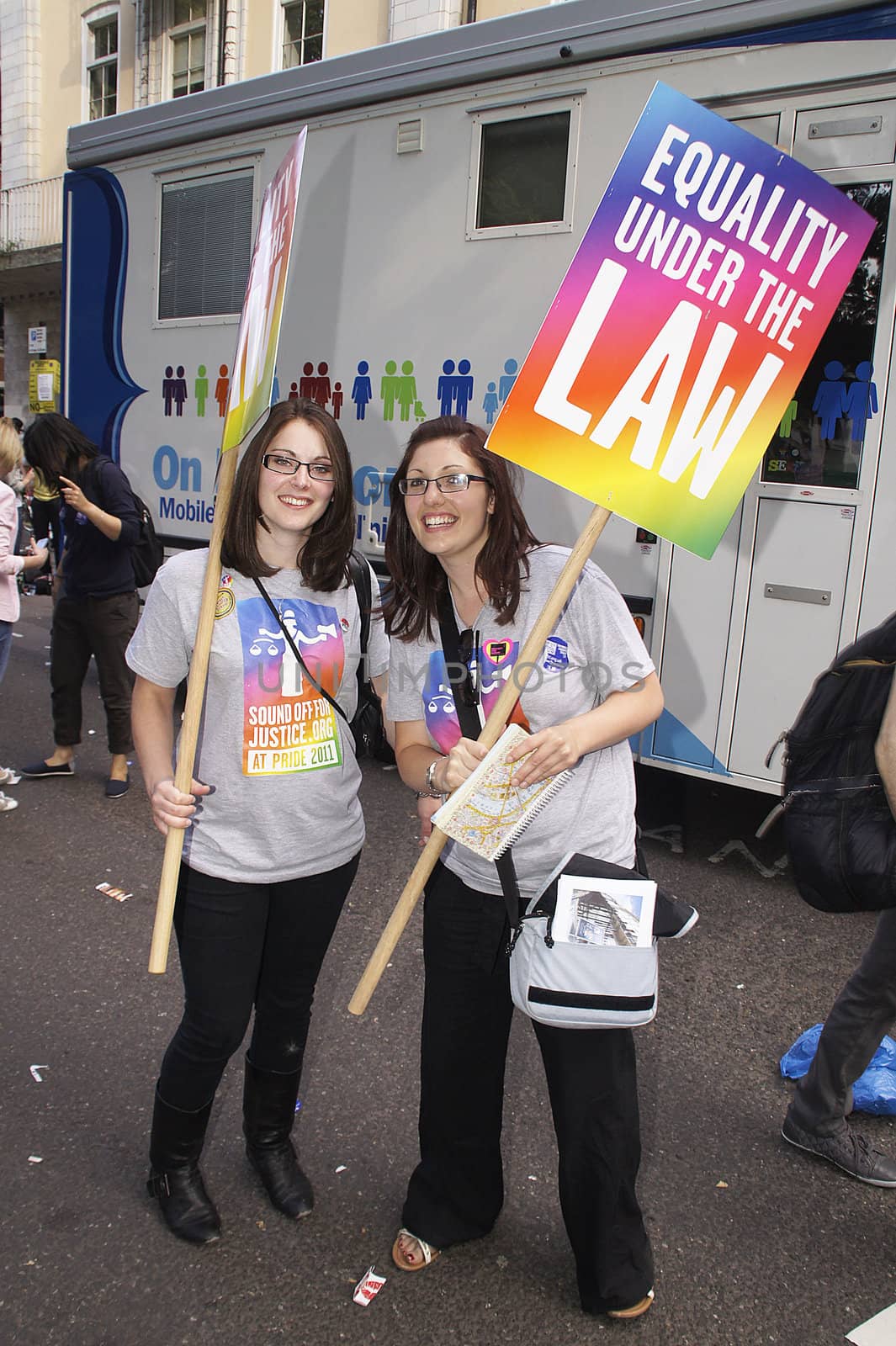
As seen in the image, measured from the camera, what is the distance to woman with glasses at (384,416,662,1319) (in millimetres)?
2113

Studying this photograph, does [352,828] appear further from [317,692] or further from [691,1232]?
[691,1232]

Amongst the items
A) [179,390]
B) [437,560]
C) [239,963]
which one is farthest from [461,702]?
[179,390]

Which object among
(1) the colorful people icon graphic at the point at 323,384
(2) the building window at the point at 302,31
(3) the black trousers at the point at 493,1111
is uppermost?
(2) the building window at the point at 302,31

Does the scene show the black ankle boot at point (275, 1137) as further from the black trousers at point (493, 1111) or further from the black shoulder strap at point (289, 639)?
the black shoulder strap at point (289, 639)

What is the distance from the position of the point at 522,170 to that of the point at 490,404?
1.05 m

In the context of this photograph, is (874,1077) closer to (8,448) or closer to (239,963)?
(239,963)

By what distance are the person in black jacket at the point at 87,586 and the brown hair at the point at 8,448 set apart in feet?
0.43

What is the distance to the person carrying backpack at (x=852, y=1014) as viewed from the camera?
232 centimetres

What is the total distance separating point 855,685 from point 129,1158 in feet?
7.28

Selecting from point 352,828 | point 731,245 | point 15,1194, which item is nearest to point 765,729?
point 352,828

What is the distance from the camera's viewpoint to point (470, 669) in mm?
2209

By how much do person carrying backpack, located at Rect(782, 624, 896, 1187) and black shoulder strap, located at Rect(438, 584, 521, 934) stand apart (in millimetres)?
714

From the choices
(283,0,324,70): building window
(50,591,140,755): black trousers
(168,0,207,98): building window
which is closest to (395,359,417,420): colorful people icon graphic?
(50,591,140,755): black trousers

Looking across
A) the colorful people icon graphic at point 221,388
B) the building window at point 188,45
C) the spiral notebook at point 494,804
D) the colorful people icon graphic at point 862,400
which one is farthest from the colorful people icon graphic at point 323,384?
the building window at point 188,45
